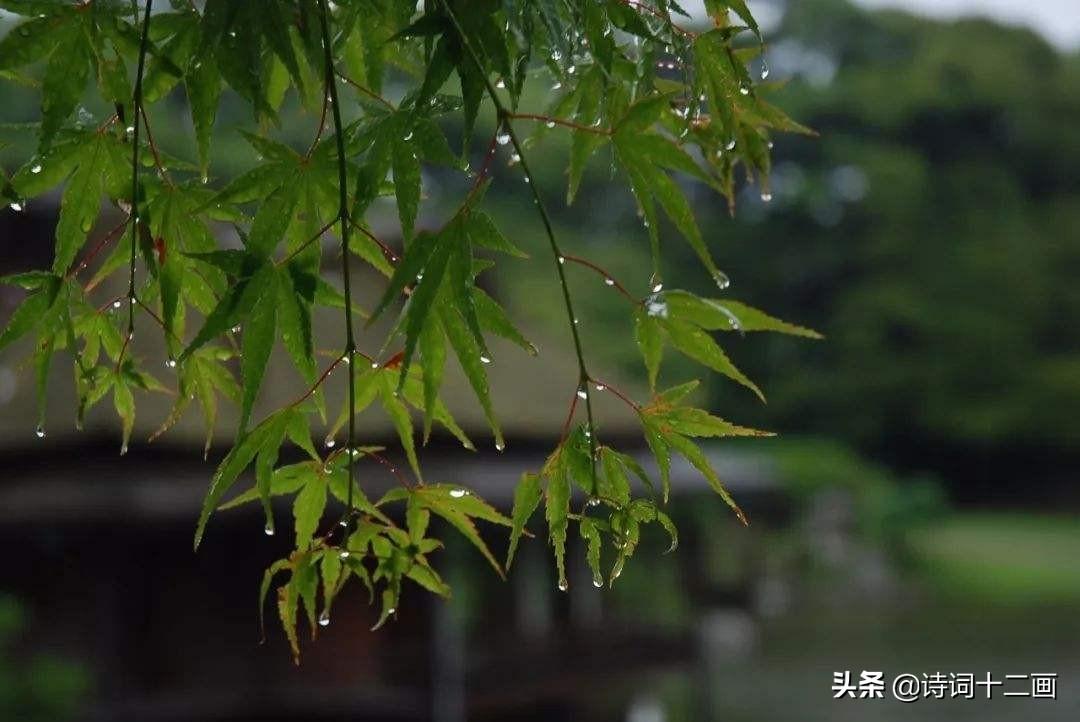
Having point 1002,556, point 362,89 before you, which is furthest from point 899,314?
point 362,89

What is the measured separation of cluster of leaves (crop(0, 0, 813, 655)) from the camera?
562 mm

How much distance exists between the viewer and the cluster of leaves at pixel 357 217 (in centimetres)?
56

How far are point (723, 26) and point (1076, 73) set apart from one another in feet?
56.9

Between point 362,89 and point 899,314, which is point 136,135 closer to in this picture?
point 362,89

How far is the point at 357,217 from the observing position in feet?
1.92

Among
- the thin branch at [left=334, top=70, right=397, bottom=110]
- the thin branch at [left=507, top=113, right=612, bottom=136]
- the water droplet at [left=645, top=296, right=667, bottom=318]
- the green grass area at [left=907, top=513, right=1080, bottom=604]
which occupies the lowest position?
the water droplet at [left=645, top=296, right=667, bottom=318]

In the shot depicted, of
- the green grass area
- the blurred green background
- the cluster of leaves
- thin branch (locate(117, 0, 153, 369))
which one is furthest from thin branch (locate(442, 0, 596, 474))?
the green grass area

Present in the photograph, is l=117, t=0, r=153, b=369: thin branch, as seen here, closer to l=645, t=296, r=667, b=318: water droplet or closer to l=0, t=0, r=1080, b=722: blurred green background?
l=645, t=296, r=667, b=318: water droplet

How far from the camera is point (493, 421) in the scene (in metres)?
0.58

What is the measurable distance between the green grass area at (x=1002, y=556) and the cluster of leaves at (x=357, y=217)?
1385 cm

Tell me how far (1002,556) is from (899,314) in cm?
294

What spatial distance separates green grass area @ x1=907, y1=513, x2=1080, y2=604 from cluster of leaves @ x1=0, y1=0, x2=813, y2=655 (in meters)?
13.9

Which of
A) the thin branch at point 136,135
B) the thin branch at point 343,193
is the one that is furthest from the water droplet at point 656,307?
the thin branch at point 136,135

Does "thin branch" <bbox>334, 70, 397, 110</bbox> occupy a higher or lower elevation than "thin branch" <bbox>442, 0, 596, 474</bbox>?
higher
